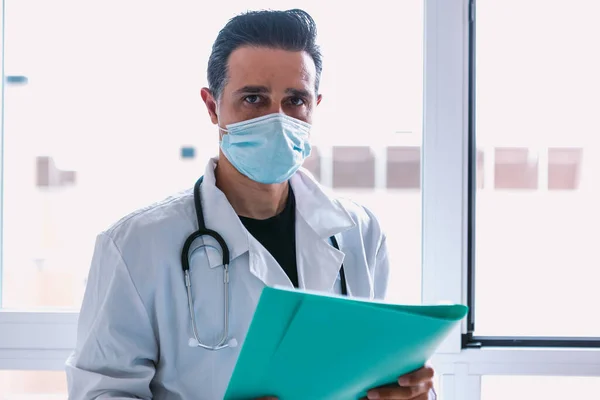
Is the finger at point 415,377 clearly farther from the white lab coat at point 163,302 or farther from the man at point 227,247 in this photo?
the white lab coat at point 163,302

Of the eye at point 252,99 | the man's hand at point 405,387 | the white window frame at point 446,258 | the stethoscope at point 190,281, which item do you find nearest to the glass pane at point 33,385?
the white window frame at point 446,258

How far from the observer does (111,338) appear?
1.18m

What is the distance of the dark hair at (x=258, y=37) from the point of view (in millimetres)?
1344

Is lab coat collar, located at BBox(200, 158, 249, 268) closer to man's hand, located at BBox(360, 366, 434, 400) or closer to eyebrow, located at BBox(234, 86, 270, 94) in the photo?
eyebrow, located at BBox(234, 86, 270, 94)

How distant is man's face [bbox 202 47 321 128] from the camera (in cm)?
131

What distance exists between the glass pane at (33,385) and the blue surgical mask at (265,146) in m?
1.03

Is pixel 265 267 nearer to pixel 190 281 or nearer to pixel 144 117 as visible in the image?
pixel 190 281

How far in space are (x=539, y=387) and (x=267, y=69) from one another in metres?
1.34

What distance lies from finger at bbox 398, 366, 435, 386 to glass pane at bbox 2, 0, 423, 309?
0.85m

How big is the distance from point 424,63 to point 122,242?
106 cm

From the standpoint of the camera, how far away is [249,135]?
1295 mm

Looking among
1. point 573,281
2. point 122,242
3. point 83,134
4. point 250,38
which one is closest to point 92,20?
point 83,134

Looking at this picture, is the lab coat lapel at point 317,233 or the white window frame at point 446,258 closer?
the lab coat lapel at point 317,233

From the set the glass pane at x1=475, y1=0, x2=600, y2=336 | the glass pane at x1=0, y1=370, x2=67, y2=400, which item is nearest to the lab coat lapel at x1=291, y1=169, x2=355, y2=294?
the glass pane at x1=475, y1=0, x2=600, y2=336
